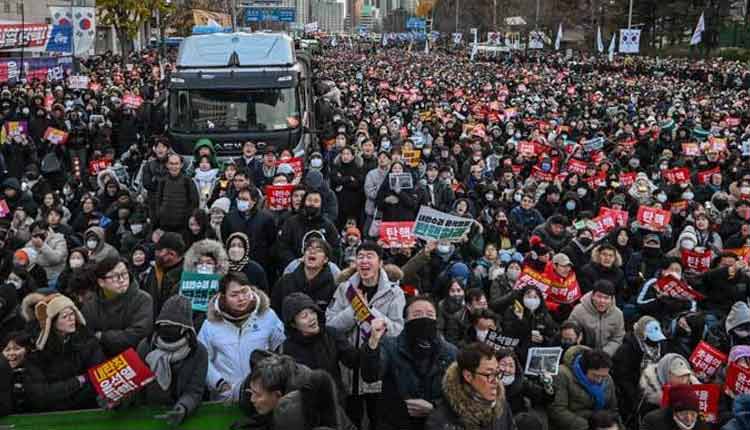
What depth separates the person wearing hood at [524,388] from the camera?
15.9ft

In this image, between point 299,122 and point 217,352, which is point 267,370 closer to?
point 217,352

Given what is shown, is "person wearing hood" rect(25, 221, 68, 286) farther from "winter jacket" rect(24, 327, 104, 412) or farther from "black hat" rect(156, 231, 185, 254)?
"winter jacket" rect(24, 327, 104, 412)

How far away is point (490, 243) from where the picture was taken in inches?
→ 356

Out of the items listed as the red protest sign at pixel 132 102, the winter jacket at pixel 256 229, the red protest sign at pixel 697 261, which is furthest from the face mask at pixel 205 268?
the red protest sign at pixel 132 102

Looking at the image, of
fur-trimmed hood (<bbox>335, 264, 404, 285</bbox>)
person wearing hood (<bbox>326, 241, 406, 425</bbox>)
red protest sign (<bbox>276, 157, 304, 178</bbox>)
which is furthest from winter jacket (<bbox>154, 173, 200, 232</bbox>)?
person wearing hood (<bbox>326, 241, 406, 425</bbox>)

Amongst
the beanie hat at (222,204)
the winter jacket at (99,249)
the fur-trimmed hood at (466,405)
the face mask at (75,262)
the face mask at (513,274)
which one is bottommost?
the face mask at (513,274)

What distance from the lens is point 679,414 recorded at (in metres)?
4.66

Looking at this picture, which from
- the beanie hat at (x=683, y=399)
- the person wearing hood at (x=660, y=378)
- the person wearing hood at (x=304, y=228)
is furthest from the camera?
the person wearing hood at (x=304, y=228)

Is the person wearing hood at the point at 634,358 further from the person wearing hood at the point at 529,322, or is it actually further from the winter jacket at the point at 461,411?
the winter jacket at the point at 461,411

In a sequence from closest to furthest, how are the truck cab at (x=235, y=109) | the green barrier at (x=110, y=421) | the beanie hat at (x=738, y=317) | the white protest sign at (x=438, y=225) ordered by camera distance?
1. the green barrier at (x=110, y=421)
2. the beanie hat at (x=738, y=317)
3. the white protest sign at (x=438, y=225)
4. the truck cab at (x=235, y=109)

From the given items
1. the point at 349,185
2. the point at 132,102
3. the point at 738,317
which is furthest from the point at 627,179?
the point at 132,102

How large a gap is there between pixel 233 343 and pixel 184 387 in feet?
1.45

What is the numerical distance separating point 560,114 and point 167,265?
1840 cm

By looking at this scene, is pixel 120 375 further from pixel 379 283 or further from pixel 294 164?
pixel 294 164
